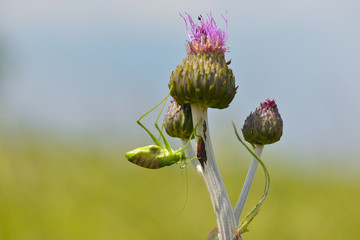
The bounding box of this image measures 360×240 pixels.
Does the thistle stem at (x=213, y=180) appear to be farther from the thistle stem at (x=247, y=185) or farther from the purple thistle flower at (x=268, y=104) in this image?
the purple thistle flower at (x=268, y=104)

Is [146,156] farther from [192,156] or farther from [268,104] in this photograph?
[268,104]

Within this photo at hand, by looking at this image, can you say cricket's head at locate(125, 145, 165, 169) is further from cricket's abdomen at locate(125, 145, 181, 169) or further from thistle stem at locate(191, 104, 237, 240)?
thistle stem at locate(191, 104, 237, 240)

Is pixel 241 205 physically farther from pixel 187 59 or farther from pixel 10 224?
pixel 10 224

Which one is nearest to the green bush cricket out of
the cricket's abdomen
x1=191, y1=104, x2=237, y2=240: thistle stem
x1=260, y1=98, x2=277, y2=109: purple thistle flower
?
the cricket's abdomen

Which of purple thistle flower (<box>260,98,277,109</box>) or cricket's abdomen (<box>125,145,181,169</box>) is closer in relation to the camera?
cricket's abdomen (<box>125,145,181,169</box>)

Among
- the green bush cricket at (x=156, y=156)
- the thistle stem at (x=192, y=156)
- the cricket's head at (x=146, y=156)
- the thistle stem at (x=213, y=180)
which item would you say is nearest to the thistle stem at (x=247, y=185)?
the thistle stem at (x=213, y=180)

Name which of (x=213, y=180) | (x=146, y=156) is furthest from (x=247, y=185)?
(x=146, y=156)
